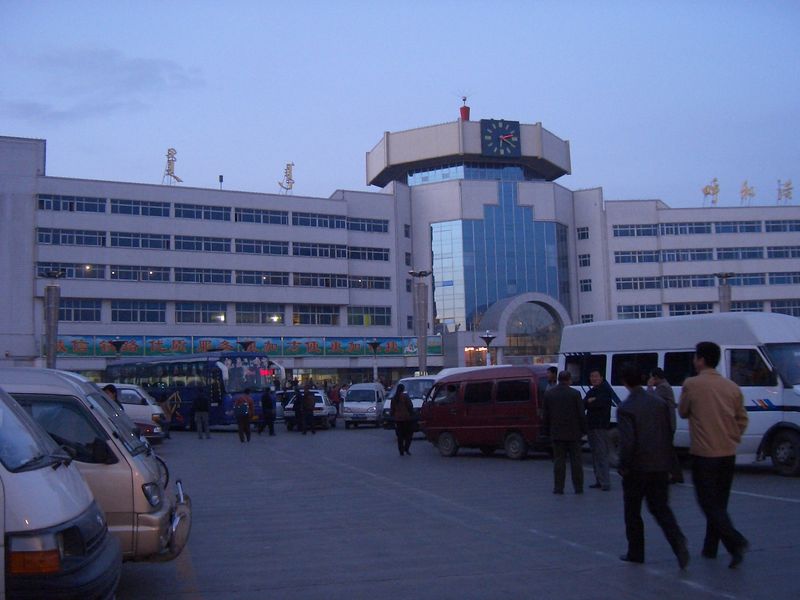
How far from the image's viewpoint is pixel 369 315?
67750 mm

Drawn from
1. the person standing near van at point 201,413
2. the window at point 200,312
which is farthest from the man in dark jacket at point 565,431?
the window at point 200,312

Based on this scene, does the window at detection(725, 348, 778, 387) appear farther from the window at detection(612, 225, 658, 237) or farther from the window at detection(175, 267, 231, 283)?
the window at detection(612, 225, 658, 237)

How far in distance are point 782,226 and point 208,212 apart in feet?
165

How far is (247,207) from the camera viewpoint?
210ft

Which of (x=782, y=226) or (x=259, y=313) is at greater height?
(x=782, y=226)

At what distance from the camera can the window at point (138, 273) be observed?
195ft

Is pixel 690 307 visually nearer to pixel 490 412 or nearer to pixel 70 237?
pixel 70 237

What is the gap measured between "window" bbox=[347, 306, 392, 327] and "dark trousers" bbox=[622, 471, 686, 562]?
2354 inches

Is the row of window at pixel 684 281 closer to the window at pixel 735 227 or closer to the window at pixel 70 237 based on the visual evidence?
the window at pixel 735 227

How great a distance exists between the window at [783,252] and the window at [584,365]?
204 feet

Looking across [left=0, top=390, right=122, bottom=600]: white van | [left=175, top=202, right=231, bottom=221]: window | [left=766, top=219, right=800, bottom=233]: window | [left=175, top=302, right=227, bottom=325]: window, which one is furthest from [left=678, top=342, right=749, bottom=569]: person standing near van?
[left=766, top=219, right=800, bottom=233]: window

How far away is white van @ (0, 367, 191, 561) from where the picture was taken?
702 centimetres

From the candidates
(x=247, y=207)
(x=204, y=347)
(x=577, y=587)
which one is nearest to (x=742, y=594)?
(x=577, y=587)

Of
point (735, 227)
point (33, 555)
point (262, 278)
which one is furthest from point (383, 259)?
point (33, 555)
